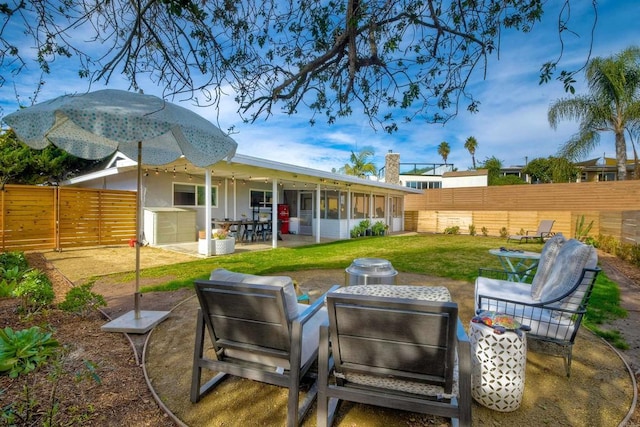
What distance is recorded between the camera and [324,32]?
3963mm

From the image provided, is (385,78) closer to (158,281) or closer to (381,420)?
(381,420)

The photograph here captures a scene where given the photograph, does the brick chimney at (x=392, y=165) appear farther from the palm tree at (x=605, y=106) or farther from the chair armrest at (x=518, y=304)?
the chair armrest at (x=518, y=304)

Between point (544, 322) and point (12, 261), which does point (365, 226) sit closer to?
point (12, 261)

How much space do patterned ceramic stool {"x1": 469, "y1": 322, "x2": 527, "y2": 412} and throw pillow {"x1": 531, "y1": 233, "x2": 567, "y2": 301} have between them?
148 centimetres

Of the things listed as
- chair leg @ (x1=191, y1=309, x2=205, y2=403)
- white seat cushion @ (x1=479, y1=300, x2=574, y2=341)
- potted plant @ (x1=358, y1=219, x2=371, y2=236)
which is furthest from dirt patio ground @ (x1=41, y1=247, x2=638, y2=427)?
potted plant @ (x1=358, y1=219, x2=371, y2=236)

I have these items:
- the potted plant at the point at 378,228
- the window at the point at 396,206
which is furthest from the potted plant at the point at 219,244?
the window at the point at 396,206

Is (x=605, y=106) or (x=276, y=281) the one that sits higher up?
(x=605, y=106)

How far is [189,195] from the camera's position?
12070 mm

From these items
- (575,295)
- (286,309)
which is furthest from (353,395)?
(575,295)

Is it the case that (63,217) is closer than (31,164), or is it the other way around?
(63,217)

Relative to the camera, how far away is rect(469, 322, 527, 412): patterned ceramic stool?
2.12 m

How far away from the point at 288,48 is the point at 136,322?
13.2 feet

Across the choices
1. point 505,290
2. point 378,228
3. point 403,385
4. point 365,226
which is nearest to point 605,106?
point 378,228

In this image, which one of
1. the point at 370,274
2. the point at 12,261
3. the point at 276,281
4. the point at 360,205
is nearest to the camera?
the point at 276,281
